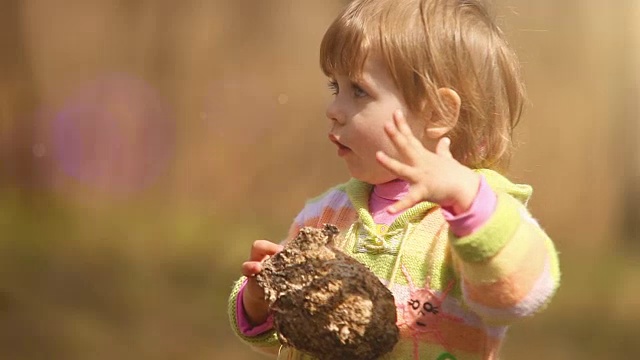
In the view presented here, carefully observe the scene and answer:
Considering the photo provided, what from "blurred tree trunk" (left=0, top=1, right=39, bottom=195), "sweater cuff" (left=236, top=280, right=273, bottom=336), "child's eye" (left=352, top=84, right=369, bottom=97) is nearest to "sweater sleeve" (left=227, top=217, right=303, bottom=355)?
"sweater cuff" (left=236, top=280, right=273, bottom=336)

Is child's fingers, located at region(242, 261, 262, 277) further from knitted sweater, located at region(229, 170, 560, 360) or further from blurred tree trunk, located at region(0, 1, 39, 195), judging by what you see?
blurred tree trunk, located at region(0, 1, 39, 195)

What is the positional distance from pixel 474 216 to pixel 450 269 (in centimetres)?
12

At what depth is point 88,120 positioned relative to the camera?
72.8 inches

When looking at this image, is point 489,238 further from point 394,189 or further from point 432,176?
point 394,189

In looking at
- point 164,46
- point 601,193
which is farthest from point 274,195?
point 601,193

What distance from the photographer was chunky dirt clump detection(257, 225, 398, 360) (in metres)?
0.78

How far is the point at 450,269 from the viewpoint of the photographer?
2.79 feet

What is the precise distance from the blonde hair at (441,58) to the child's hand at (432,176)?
0.15 m

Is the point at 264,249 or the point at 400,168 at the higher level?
the point at 400,168

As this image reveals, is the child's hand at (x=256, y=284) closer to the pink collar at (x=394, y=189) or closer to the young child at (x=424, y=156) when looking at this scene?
the young child at (x=424, y=156)

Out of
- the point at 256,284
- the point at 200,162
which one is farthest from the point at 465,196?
the point at 200,162

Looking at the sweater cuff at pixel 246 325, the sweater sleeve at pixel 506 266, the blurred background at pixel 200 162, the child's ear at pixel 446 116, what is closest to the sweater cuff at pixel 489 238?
the sweater sleeve at pixel 506 266

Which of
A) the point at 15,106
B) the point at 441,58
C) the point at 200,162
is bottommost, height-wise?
the point at 200,162

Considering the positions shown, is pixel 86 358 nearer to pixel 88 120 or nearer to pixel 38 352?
pixel 38 352
